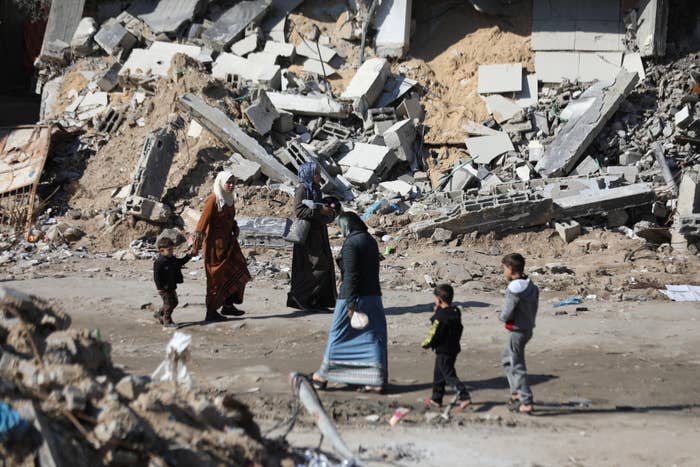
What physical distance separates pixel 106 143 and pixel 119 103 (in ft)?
4.02

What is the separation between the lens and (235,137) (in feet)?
47.0

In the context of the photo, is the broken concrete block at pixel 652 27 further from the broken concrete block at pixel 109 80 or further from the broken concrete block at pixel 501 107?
the broken concrete block at pixel 109 80

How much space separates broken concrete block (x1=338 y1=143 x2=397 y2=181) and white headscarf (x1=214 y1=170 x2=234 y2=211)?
6084 mm

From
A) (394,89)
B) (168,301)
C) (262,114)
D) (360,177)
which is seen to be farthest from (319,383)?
(394,89)

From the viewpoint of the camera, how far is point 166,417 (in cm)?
469

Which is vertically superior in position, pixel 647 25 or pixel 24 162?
pixel 647 25

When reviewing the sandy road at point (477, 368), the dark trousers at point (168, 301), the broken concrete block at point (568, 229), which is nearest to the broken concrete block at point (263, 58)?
the broken concrete block at point (568, 229)

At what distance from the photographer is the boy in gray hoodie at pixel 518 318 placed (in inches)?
247

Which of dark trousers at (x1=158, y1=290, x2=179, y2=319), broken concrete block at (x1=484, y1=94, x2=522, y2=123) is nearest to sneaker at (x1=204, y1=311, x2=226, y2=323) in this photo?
dark trousers at (x1=158, y1=290, x2=179, y2=319)

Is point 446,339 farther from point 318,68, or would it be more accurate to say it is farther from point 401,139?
point 318,68

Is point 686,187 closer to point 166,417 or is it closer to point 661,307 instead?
point 661,307

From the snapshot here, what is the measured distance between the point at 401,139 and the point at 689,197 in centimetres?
486

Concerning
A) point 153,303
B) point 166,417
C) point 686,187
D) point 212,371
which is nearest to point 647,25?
point 686,187

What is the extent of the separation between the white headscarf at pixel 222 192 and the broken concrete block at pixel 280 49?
8.77 meters
